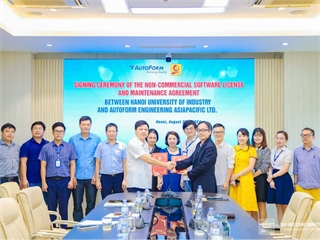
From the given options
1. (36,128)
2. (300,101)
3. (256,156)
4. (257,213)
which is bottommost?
(257,213)

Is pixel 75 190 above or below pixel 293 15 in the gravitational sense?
below

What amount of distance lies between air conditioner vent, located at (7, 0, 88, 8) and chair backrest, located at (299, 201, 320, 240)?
386 cm

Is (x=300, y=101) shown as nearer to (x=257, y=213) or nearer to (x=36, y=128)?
(x=257, y=213)

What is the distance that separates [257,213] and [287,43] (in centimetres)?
287

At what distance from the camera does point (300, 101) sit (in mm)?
7504

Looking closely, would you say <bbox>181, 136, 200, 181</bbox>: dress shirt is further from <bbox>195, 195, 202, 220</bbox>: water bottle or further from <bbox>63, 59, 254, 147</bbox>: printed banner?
<bbox>195, 195, 202, 220</bbox>: water bottle

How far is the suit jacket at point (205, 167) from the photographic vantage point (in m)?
5.23

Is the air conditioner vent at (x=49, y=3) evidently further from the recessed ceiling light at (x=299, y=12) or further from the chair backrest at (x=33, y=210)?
the recessed ceiling light at (x=299, y=12)

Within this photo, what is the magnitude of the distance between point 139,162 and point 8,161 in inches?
79.0

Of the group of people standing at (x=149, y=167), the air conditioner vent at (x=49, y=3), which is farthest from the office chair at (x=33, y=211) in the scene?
the air conditioner vent at (x=49, y=3)

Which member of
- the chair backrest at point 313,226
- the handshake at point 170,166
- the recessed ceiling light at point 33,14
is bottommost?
the chair backrest at point 313,226

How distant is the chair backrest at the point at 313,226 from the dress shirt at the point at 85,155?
3669 mm

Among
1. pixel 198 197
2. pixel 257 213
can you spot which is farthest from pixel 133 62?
pixel 198 197

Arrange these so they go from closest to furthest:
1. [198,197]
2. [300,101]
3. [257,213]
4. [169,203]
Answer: [198,197], [169,203], [257,213], [300,101]
